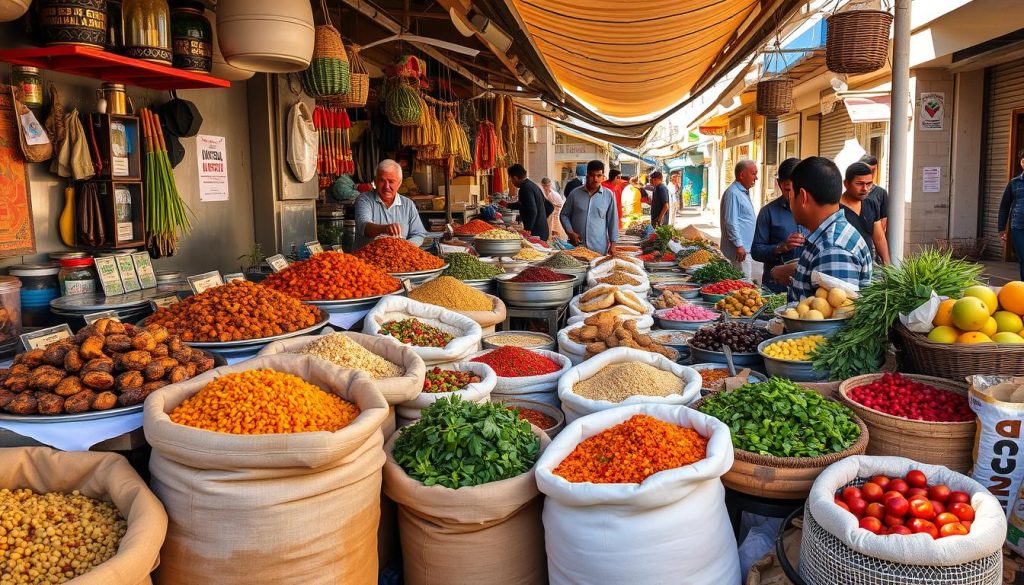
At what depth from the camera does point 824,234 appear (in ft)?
10.3

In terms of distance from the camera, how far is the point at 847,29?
429 cm

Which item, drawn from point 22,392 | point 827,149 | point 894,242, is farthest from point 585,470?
point 827,149

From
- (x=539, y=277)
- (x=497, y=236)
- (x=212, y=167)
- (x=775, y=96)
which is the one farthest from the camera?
(x=775, y=96)

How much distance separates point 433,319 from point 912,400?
1.91 m

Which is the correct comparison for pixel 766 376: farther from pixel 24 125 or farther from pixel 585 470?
pixel 24 125

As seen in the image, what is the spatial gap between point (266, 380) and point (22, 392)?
25.5 inches

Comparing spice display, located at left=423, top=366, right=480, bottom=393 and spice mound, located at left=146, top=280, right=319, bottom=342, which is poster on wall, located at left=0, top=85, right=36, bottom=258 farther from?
spice display, located at left=423, top=366, right=480, bottom=393

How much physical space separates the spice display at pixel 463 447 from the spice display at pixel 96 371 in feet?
2.37

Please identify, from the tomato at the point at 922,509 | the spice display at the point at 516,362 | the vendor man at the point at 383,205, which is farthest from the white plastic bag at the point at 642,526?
the vendor man at the point at 383,205

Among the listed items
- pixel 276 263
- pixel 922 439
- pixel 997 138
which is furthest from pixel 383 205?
pixel 997 138

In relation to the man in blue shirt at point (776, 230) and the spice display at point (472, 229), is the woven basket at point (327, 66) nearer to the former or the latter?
the spice display at point (472, 229)

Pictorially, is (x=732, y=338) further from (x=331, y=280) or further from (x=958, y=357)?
(x=331, y=280)

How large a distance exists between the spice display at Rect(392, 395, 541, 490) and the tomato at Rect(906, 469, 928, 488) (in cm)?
102

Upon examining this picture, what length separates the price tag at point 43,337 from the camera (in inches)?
87.0
